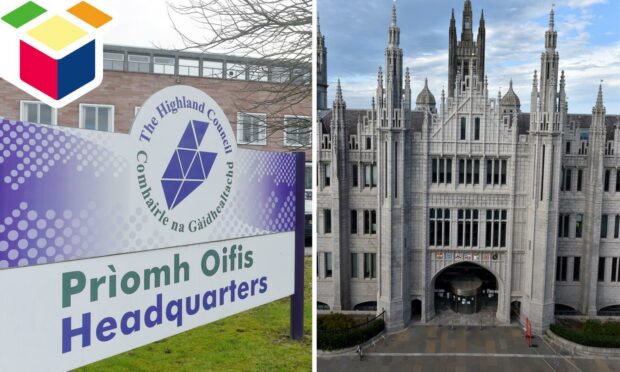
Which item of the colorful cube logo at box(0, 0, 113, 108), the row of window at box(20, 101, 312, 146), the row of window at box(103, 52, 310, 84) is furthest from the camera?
the row of window at box(103, 52, 310, 84)

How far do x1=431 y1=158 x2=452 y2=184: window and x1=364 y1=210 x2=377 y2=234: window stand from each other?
2306mm

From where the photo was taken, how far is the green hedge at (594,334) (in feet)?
47.0

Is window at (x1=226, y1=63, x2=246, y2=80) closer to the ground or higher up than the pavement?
higher up

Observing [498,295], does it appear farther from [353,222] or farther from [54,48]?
[54,48]

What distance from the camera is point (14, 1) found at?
22.1 ft

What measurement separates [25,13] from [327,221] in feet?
38.9

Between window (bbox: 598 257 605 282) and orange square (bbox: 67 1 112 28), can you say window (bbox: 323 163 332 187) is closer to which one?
window (bbox: 598 257 605 282)

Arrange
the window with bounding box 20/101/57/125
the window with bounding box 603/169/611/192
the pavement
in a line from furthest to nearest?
the window with bounding box 603/169/611/192 → the pavement → the window with bounding box 20/101/57/125

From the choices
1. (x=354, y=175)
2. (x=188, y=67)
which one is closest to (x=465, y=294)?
(x=354, y=175)

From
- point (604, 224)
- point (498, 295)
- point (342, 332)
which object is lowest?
point (342, 332)

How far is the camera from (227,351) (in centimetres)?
Result: 851

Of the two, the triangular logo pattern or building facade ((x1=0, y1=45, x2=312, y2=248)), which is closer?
the triangular logo pattern

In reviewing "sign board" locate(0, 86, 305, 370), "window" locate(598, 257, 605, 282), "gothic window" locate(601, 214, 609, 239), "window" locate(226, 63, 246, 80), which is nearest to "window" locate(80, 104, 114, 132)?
"window" locate(226, 63, 246, 80)

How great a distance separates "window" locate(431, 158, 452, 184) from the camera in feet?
54.6
